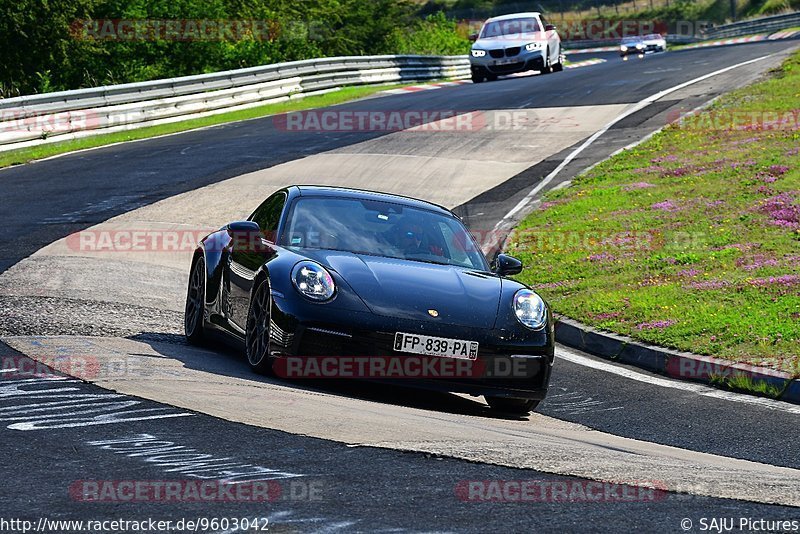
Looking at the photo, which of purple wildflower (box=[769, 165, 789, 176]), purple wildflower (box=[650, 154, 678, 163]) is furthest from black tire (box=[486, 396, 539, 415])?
purple wildflower (box=[650, 154, 678, 163])

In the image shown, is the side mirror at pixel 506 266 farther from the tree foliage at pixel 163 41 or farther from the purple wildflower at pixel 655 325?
the tree foliage at pixel 163 41

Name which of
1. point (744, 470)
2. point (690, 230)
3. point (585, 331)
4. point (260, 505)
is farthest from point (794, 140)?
point (260, 505)

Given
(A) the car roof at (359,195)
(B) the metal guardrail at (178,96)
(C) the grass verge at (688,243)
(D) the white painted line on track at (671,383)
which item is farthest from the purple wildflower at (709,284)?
(B) the metal guardrail at (178,96)

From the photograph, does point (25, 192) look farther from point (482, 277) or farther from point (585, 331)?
point (482, 277)

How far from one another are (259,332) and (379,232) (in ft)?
4.33

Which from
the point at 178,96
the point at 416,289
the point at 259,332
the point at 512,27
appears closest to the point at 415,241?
the point at 416,289

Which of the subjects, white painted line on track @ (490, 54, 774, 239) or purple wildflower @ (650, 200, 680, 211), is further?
white painted line on track @ (490, 54, 774, 239)

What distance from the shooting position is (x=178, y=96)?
98.0 ft

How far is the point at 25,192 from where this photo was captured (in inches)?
728

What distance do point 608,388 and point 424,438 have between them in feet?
11.4

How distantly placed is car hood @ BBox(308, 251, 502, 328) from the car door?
0.48 meters

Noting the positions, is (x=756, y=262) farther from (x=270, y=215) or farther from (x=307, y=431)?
(x=307, y=431)

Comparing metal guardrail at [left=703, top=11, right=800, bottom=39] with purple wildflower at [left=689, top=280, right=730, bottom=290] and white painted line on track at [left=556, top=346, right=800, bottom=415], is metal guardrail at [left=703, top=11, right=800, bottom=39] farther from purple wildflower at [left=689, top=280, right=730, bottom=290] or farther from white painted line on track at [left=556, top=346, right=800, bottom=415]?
white painted line on track at [left=556, top=346, right=800, bottom=415]

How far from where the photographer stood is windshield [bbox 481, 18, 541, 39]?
121ft
